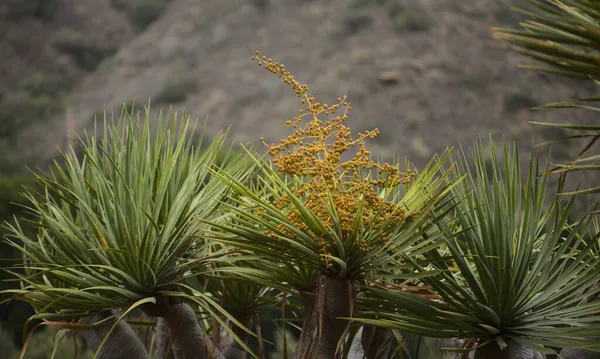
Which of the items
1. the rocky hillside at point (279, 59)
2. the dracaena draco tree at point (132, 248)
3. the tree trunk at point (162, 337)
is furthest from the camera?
the rocky hillside at point (279, 59)

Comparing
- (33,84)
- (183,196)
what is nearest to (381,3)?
(33,84)

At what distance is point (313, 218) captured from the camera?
207 centimetres

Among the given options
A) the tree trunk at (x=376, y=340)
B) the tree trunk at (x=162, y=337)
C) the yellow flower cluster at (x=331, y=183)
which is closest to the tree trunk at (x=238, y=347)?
the tree trunk at (x=162, y=337)

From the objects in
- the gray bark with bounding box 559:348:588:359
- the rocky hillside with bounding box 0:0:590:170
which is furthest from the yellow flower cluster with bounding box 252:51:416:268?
the rocky hillside with bounding box 0:0:590:170

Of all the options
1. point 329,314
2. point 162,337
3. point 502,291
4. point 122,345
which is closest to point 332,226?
point 329,314

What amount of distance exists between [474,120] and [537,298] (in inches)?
656

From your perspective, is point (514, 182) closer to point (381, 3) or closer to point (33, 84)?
point (381, 3)

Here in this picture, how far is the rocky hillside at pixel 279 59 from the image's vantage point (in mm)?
18594

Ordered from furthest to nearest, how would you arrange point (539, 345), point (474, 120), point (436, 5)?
point (436, 5), point (474, 120), point (539, 345)

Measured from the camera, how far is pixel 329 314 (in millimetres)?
2197

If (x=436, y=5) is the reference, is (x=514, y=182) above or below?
below

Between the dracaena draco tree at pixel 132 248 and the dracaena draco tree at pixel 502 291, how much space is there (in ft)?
2.28

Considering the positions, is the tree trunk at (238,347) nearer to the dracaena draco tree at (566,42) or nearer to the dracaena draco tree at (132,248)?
the dracaena draco tree at (132,248)

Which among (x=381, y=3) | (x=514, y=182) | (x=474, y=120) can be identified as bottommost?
(x=514, y=182)
